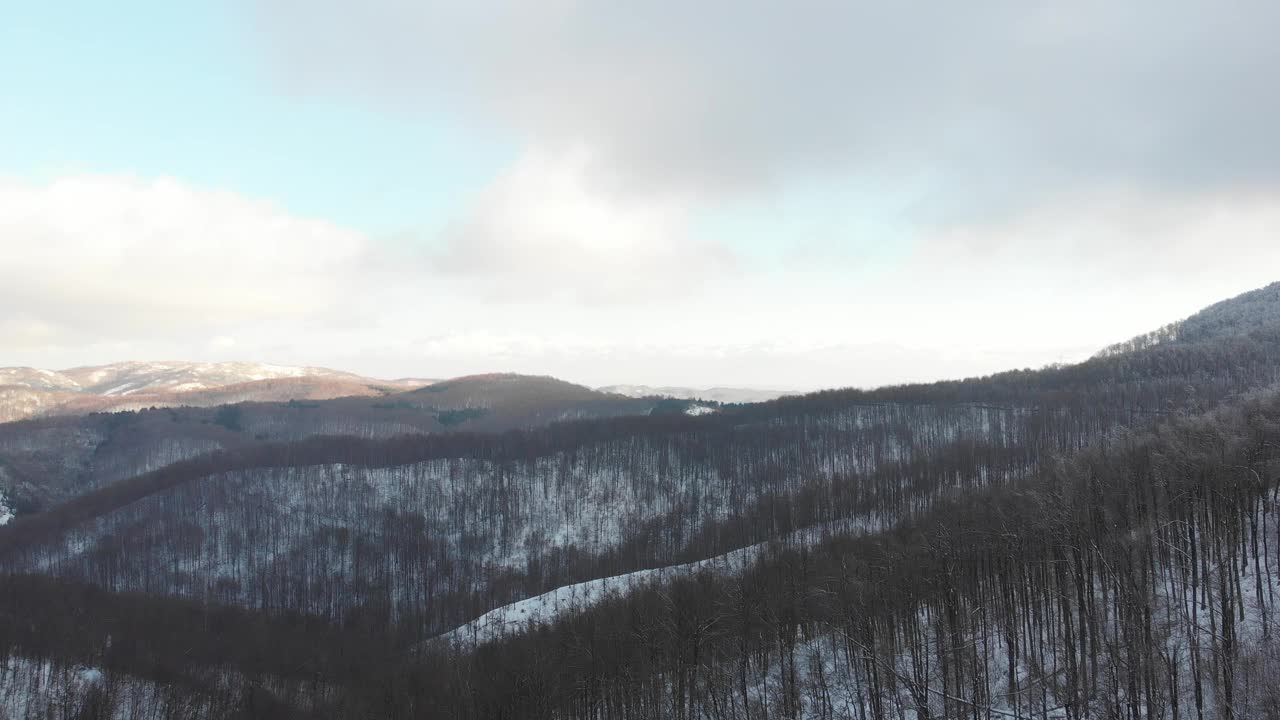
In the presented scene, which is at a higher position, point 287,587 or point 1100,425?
point 1100,425

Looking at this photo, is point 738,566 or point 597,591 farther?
point 597,591

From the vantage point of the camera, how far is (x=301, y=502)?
172 metres

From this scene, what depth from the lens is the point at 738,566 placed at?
350ft

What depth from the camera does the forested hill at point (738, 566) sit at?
46.0 metres

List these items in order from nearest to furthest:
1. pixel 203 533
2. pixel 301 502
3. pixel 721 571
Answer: pixel 721 571
pixel 203 533
pixel 301 502

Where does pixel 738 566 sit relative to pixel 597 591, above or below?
above

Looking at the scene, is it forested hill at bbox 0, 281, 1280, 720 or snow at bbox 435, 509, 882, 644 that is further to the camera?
snow at bbox 435, 509, 882, 644

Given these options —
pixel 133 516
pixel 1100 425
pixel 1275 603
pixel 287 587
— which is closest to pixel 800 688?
pixel 1275 603

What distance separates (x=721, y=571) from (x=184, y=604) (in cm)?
9189

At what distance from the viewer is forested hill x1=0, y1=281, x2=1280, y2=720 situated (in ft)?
151

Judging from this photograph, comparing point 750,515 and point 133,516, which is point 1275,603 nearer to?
point 750,515

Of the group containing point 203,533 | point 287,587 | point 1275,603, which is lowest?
point 287,587

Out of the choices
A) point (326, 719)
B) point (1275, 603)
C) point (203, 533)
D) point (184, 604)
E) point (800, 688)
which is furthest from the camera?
point (203, 533)

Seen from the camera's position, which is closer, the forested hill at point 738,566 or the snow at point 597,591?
the forested hill at point 738,566
